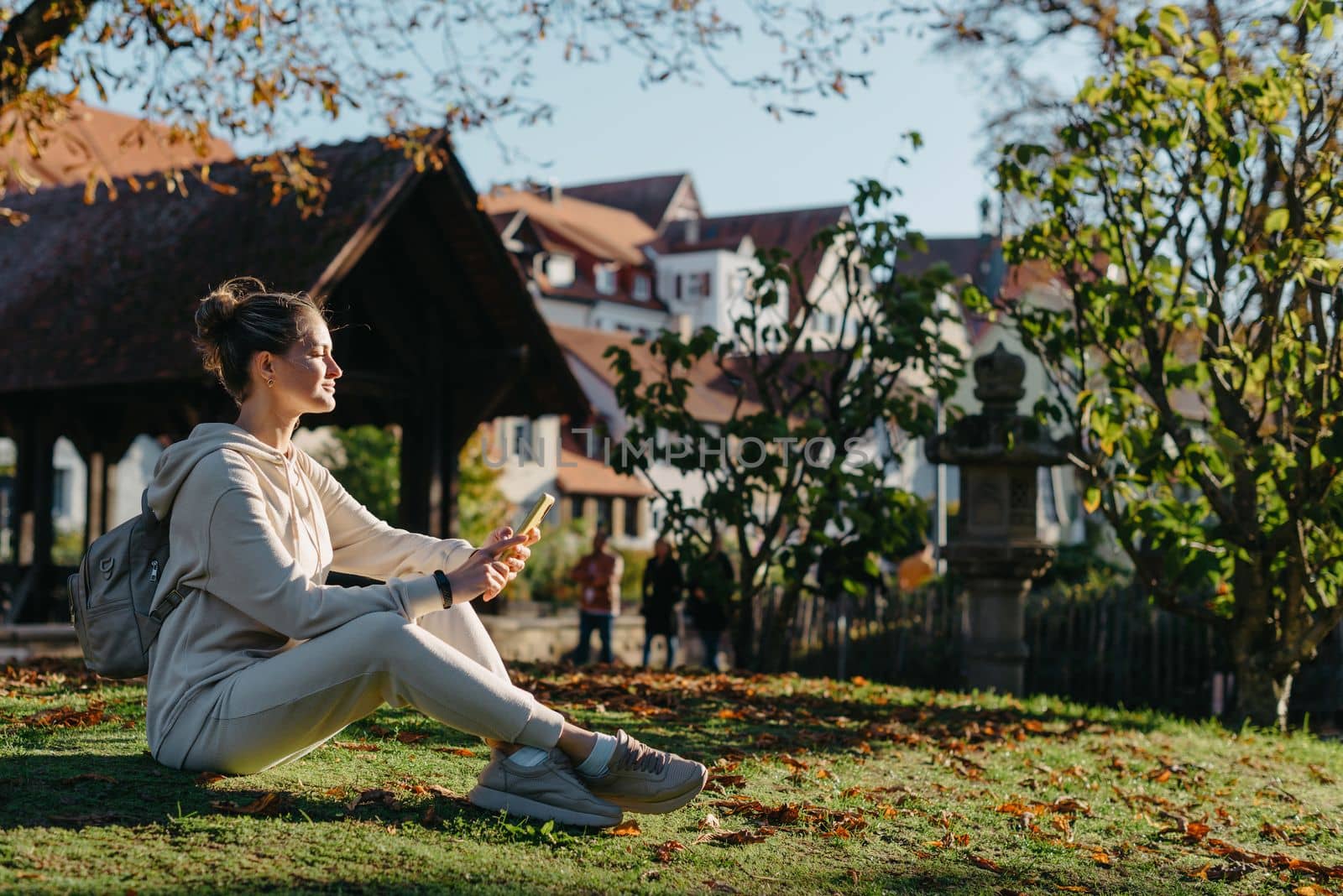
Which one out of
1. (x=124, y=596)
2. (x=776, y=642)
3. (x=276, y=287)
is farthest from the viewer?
(x=276, y=287)

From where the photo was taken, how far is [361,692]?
4.26 metres

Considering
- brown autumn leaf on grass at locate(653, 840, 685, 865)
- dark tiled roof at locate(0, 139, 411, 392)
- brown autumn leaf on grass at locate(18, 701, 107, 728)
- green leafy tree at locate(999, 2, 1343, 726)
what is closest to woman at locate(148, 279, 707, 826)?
brown autumn leaf on grass at locate(653, 840, 685, 865)

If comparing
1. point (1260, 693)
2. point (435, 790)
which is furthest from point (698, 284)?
point (435, 790)

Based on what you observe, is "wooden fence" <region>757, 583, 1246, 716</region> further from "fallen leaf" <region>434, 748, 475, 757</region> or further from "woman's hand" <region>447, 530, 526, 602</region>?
"woman's hand" <region>447, 530, 526, 602</region>

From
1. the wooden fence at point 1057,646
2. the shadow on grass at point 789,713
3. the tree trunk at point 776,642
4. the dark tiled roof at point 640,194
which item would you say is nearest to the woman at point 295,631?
the shadow on grass at point 789,713

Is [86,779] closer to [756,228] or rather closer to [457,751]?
[457,751]

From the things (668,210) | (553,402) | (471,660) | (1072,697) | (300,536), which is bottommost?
(1072,697)

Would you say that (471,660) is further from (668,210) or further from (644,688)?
(668,210)

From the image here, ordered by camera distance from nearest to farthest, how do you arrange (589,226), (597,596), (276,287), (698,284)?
(276,287), (597,596), (698,284), (589,226)

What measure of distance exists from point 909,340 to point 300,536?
28.7ft

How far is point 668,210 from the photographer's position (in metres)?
79.2

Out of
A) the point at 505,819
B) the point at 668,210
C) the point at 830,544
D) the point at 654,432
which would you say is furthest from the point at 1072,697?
the point at 668,210

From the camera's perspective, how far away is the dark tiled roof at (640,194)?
3130 inches

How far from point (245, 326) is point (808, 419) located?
29.6 feet
